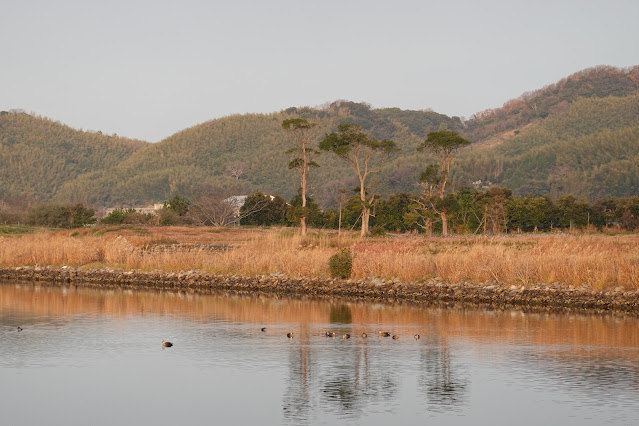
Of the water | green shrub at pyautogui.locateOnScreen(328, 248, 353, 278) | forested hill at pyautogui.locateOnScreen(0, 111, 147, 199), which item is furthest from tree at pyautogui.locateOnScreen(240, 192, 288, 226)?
forested hill at pyautogui.locateOnScreen(0, 111, 147, 199)

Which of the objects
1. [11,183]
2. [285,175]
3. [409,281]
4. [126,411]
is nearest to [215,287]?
[409,281]

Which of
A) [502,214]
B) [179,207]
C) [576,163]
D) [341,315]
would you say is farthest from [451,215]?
[576,163]

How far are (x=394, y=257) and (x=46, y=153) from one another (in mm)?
139412

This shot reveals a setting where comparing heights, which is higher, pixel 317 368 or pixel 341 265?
pixel 341 265

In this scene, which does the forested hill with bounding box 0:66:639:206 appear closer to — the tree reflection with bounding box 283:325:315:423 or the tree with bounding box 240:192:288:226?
the tree with bounding box 240:192:288:226

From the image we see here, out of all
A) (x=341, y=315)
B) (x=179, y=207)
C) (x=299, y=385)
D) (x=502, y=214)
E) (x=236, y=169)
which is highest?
(x=236, y=169)

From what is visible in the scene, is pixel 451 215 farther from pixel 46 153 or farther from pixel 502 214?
pixel 46 153

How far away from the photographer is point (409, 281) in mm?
29906

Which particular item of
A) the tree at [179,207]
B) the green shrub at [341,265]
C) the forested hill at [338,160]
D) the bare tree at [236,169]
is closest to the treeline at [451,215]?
the tree at [179,207]

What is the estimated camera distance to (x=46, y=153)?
159000mm

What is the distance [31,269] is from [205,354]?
25515mm

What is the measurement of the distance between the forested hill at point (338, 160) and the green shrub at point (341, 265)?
6985cm

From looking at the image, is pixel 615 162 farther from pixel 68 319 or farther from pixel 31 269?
pixel 68 319

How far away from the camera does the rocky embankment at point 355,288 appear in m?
25.6
